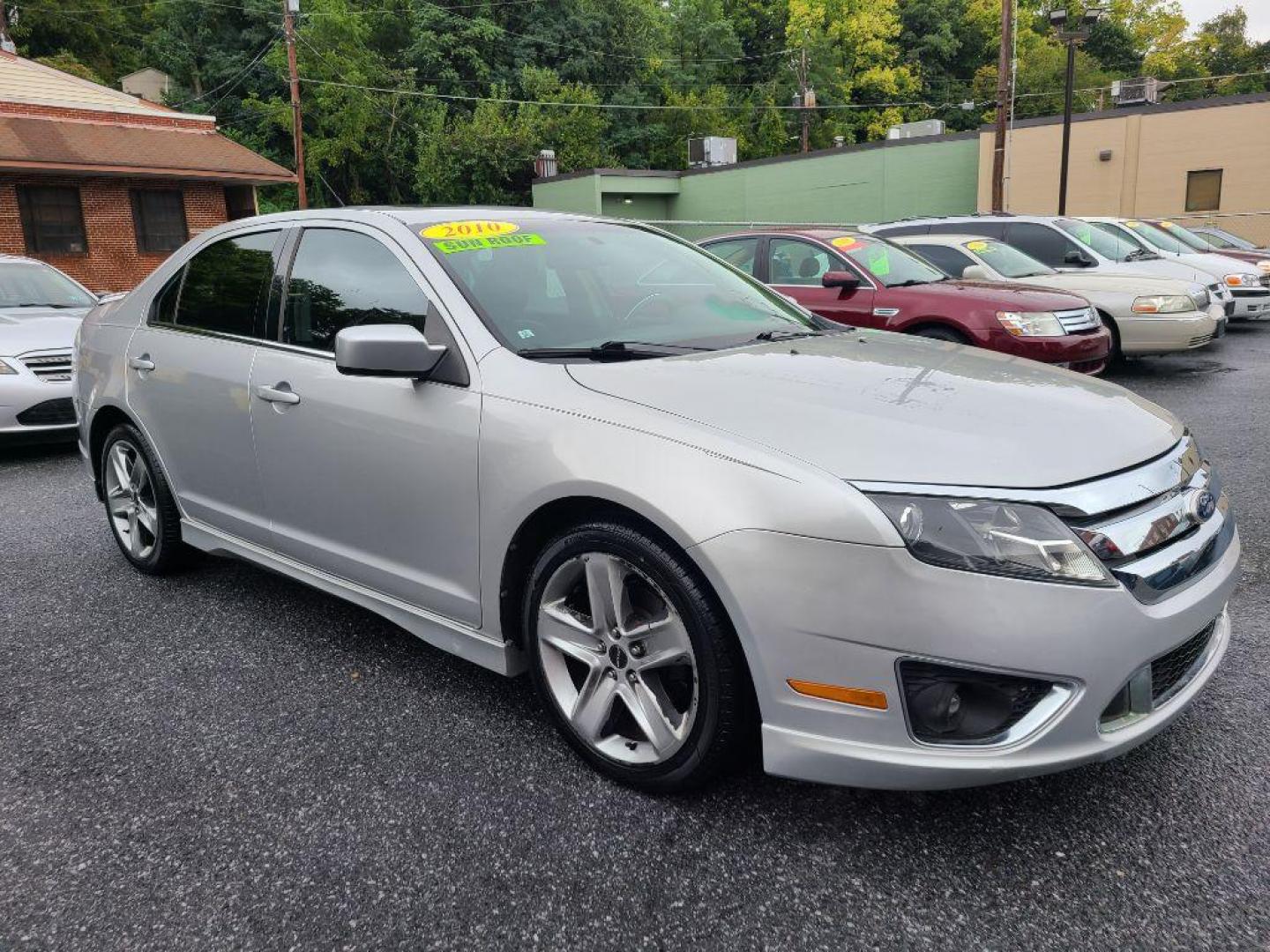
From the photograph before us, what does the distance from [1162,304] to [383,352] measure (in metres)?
9.34

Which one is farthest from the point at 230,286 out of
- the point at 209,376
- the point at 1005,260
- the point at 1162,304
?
the point at 1162,304

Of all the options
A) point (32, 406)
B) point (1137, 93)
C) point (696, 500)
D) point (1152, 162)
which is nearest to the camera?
point (696, 500)

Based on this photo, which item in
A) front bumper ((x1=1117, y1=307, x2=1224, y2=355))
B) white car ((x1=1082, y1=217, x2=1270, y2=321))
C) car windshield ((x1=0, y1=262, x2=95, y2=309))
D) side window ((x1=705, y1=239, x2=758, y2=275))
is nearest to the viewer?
car windshield ((x1=0, y1=262, x2=95, y2=309))

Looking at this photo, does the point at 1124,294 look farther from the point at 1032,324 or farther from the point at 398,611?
the point at 398,611

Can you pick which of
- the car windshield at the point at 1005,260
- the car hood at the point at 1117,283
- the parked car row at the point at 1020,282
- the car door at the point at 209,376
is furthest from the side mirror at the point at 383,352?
the car windshield at the point at 1005,260

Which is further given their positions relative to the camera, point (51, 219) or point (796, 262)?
point (51, 219)

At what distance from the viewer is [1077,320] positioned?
808 cm

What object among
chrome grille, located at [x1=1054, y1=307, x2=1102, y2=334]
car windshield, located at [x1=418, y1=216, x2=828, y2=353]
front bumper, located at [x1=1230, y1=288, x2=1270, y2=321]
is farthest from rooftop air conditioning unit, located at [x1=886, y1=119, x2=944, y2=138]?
car windshield, located at [x1=418, y1=216, x2=828, y2=353]

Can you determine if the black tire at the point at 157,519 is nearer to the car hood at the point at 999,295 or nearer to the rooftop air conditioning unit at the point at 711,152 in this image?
the car hood at the point at 999,295

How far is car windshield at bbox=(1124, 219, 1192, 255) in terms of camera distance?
13.4m

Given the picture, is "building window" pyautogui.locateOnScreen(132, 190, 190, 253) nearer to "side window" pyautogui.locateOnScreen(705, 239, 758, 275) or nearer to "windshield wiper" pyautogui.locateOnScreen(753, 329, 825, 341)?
"side window" pyautogui.locateOnScreen(705, 239, 758, 275)

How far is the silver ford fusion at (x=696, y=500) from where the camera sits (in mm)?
2096

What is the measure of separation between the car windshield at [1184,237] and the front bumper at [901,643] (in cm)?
1454

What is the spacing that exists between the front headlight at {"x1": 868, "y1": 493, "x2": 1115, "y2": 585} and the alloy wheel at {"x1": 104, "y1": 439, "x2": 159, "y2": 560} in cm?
347
